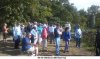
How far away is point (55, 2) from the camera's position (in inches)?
2832

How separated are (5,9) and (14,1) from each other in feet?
3.12

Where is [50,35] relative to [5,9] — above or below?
below

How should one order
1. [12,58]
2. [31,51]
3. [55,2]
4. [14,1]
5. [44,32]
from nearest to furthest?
[12,58] < [31,51] < [44,32] < [14,1] < [55,2]

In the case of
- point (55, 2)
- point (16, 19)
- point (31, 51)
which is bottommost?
point (31, 51)

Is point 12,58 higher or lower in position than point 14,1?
lower

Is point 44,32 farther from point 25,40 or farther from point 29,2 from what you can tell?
point 29,2

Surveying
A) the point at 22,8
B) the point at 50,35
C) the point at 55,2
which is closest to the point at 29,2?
the point at 22,8

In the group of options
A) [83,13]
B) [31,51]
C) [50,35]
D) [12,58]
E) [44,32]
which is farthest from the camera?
[83,13]

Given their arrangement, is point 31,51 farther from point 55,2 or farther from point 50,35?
point 55,2

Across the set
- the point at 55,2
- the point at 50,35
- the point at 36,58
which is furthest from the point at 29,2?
the point at 55,2

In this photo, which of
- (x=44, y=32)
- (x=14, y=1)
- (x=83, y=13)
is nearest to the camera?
(x=44, y=32)

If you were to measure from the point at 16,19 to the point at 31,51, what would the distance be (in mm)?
12083

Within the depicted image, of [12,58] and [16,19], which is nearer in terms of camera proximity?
[12,58]

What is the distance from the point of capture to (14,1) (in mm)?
26797
